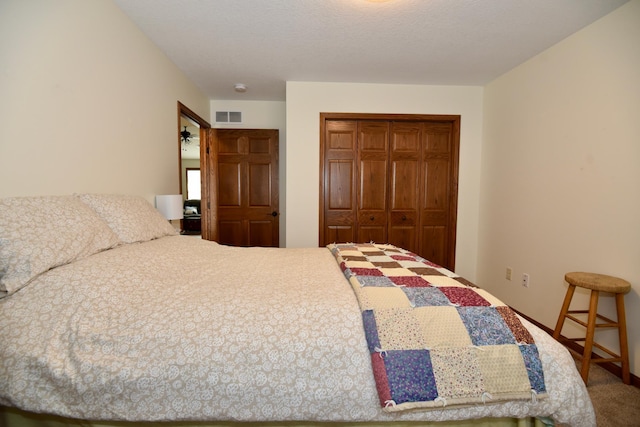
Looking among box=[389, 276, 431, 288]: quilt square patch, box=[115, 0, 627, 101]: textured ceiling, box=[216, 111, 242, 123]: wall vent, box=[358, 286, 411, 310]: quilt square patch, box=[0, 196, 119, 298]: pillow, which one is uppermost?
box=[115, 0, 627, 101]: textured ceiling

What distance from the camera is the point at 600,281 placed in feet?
5.78

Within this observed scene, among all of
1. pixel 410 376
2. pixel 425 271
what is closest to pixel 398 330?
pixel 410 376

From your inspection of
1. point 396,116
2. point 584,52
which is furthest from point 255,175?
point 584,52

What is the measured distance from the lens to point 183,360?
90 centimetres

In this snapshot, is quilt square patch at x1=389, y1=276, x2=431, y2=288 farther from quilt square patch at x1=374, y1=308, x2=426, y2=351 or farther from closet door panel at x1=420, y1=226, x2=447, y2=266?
closet door panel at x1=420, y1=226, x2=447, y2=266

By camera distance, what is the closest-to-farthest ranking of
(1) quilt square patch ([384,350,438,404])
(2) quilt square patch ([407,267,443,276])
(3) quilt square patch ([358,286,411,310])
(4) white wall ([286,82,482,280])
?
(1) quilt square patch ([384,350,438,404]) < (3) quilt square patch ([358,286,411,310]) < (2) quilt square patch ([407,267,443,276]) < (4) white wall ([286,82,482,280])

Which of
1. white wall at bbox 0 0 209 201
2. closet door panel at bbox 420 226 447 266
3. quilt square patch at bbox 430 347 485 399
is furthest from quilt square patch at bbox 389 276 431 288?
closet door panel at bbox 420 226 447 266

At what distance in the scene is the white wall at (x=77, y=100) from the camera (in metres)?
1.27

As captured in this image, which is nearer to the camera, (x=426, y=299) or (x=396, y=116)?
(x=426, y=299)

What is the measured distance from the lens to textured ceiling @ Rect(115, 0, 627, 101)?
191 cm

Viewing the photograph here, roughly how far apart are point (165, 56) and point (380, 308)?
2867mm

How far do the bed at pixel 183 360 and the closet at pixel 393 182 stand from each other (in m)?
2.41

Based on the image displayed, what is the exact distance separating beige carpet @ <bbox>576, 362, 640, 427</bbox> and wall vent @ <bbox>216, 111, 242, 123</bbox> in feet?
13.8

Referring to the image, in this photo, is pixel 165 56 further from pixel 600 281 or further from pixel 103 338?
pixel 600 281
